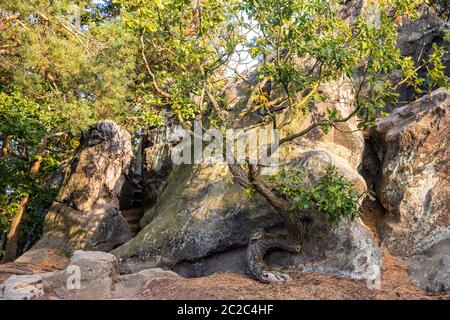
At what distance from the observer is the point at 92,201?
11.5 metres

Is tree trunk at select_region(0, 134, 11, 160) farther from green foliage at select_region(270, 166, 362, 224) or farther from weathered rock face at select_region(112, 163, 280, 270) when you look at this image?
green foliage at select_region(270, 166, 362, 224)

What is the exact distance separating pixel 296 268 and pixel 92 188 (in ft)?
23.2

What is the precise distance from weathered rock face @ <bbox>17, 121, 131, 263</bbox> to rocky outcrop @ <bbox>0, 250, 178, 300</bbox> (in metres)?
4.87

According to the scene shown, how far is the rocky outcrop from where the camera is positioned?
17.8 feet

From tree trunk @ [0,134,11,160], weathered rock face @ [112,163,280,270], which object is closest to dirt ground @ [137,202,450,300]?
weathered rock face @ [112,163,280,270]

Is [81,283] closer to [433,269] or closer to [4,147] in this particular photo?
[433,269]

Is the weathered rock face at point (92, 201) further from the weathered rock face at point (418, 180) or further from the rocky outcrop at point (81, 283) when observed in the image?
the weathered rock face at point (418, 180)

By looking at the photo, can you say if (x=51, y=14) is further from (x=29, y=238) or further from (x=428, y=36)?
(x=428, y=36)

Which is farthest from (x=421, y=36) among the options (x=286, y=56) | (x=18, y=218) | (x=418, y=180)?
(x=18, y=218)

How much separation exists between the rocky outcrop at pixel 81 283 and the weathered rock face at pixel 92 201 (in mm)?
4867

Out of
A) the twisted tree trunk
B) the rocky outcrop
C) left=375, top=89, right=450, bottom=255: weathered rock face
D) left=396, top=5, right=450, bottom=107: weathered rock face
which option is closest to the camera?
the rocky outcrop

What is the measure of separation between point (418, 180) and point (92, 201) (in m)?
8.86

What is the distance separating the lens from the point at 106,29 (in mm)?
10977
